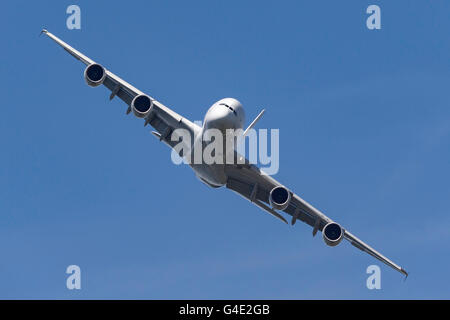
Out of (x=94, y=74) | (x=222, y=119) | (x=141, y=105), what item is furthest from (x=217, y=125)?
(x=94, y=74)

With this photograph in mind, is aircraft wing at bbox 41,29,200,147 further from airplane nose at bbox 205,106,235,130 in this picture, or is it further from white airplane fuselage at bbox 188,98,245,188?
airplane nose at bbox 205,106,235,130

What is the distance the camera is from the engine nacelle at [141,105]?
51.0m

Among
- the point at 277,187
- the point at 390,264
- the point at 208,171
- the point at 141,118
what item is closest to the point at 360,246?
the point at 390,264

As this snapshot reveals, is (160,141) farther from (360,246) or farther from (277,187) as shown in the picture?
(360,246)

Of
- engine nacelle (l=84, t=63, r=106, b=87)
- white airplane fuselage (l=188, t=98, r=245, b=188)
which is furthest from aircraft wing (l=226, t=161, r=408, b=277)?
engine nacelle (l=84, t=63, r=106, b=87)

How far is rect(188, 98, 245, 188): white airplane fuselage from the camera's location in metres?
47.8

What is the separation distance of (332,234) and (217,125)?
1169 cm

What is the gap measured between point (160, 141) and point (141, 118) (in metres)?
2.93

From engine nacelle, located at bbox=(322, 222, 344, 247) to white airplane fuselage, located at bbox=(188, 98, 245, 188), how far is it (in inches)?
293

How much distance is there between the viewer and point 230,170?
175 feet

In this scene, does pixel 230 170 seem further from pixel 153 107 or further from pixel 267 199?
pixel 153 107

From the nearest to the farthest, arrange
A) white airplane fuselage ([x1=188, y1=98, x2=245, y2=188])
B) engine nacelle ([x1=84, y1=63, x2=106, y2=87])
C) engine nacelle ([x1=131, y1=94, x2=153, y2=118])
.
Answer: white airplane fuselage ([x1=188, y1=98, x2=245, y2=188]), engine nacelle ([x1=131, y1=94, x2=153, y2=118]), engine nacelle ([x1=84, y1=63, x2=106, y2=87])

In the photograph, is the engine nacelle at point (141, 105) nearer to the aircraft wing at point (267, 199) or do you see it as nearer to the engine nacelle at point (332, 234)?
the aircraft wing at point (267, 199)

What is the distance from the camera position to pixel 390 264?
55.7 metres
